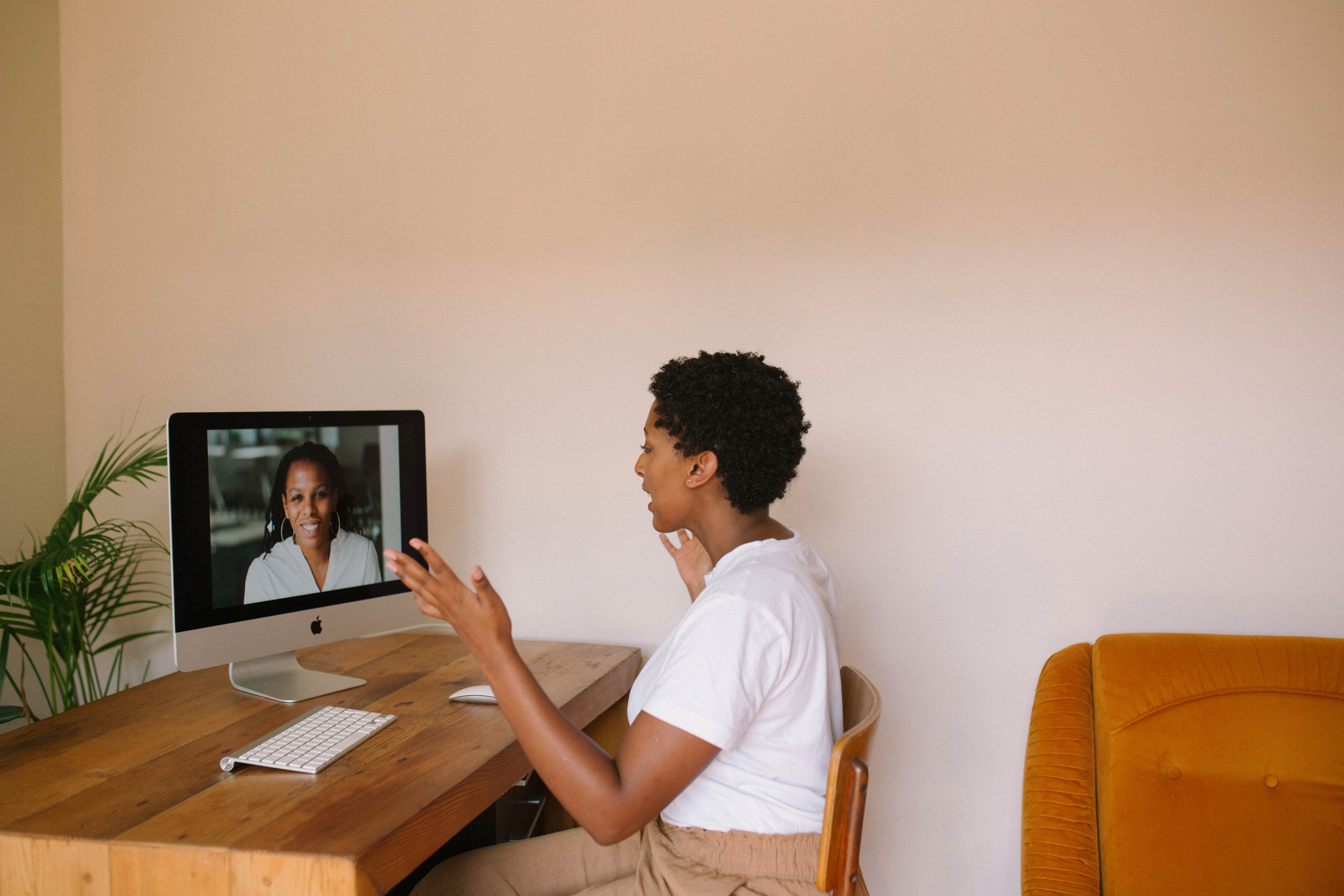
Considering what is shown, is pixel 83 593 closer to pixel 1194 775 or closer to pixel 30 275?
pixel 30 275

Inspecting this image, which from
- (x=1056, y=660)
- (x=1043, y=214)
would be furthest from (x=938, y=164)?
(x=1056, y=660)

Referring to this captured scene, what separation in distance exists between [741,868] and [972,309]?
130 cm

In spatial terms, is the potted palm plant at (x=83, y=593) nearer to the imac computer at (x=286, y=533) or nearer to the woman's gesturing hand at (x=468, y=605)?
the imac computer at (x=286, y=533)

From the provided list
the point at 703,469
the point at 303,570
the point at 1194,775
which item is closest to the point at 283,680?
the point at 303,570

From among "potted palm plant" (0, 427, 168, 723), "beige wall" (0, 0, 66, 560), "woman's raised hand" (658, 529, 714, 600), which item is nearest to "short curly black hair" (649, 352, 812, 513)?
"woman's raised hand" (658, 529, 714, 600)

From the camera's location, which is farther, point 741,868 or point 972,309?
point 972,309

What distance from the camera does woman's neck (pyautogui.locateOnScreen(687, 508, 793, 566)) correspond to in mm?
1314

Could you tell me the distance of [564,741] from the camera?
1034 millimetres

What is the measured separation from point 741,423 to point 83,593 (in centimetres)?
181

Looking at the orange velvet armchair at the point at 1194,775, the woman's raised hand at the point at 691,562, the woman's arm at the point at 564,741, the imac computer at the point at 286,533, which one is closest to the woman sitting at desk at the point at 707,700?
the woman's arm at the point at 564,741

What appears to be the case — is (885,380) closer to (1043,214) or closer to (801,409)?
(1043,214)

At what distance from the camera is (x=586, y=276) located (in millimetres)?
2084

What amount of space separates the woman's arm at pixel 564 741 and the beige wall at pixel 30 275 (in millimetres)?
1797

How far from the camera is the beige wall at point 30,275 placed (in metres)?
2.19
